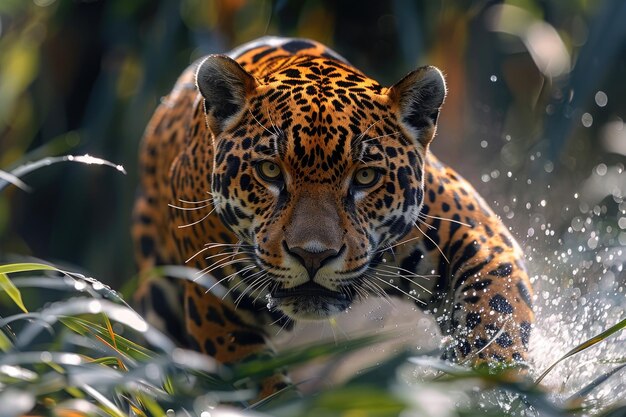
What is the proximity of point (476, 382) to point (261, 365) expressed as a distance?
1.69ft

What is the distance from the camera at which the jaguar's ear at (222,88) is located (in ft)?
16.4

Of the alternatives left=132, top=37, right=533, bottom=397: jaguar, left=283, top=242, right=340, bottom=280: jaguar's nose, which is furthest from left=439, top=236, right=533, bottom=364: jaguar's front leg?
left=283, top=242, right=340, bottom=280: jaguar's nose

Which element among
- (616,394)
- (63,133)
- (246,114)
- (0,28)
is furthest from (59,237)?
(616,394)

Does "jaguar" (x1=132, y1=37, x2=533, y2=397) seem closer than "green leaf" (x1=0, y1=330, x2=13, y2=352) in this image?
No

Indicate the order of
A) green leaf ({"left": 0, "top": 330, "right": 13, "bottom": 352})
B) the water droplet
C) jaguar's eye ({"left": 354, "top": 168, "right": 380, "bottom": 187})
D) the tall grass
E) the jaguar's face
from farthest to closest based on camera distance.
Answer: the water droplet
jaguar's eye ({"left": 354, "top": 168, "right": 380, "bottom": 187})
the jaguar's face
green leaf ({"left": 0, "top": 330, "right": 13, "bottom": 352})
the tall grass

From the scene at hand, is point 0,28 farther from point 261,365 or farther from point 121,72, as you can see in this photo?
point 261,365

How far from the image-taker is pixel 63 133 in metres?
11.2

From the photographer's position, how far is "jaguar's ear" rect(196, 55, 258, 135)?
197 inches

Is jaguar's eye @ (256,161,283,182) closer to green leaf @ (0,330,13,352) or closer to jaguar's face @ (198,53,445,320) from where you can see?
jaguar's face @ (198,53,445,320)

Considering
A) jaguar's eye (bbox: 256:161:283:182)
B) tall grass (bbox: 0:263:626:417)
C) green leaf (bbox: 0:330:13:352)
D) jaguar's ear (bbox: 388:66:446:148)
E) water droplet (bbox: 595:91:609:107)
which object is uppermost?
water droplet (bbox: 595:91:609:107)

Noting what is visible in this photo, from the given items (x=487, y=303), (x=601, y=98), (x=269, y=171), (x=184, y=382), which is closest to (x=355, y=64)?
(x=601, y=98)

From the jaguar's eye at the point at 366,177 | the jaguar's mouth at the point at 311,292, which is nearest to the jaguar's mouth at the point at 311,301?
the jaguar's mouth at the point at 311,292

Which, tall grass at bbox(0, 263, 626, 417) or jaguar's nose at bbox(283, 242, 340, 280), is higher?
jaguar's nose at bbox(283, 242, 340, 280)

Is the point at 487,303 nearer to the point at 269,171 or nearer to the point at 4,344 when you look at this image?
the point at 269,171
